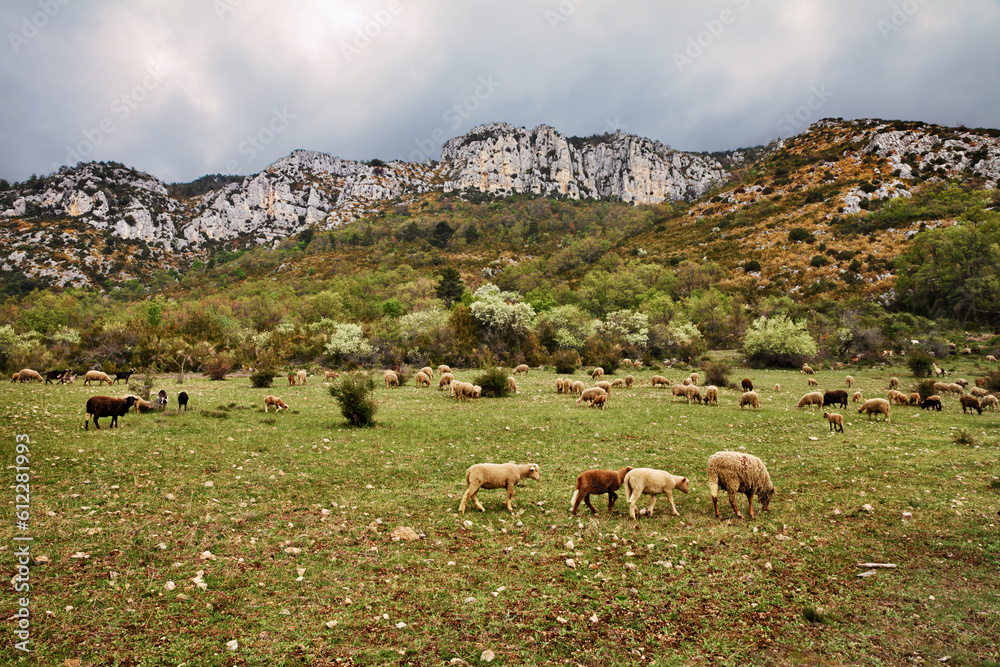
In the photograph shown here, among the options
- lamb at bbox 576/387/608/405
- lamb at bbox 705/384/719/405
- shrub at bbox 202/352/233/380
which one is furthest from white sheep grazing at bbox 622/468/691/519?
shrub at bbox 202/352/233/380

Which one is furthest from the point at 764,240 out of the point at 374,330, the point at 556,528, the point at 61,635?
the point at 61,635

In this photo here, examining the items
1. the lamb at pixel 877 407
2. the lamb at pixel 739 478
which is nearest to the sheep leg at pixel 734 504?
the lamb at pixel 739 478

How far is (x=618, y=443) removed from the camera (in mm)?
15922

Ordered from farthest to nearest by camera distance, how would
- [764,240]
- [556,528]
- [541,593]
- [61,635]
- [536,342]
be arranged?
[764,240] → [536,342] → [556,528] → [541,593] → [61,635]

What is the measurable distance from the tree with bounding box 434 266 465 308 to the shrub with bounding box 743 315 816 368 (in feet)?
177

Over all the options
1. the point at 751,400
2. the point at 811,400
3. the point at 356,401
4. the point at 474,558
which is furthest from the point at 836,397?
the point at 356,401

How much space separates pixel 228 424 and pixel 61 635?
Answer: 13560 mm

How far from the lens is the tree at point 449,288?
290ft

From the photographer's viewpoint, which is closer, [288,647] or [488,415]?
[288,647]

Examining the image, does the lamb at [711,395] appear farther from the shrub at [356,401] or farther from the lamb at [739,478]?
the shrub at [356,401]

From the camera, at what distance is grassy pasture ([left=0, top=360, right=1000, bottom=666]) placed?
5125 mm

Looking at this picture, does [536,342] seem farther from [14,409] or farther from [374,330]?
[14,409]

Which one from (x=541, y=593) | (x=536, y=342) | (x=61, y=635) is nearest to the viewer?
(x=61, y=635)

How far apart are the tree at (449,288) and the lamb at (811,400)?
70258mm
